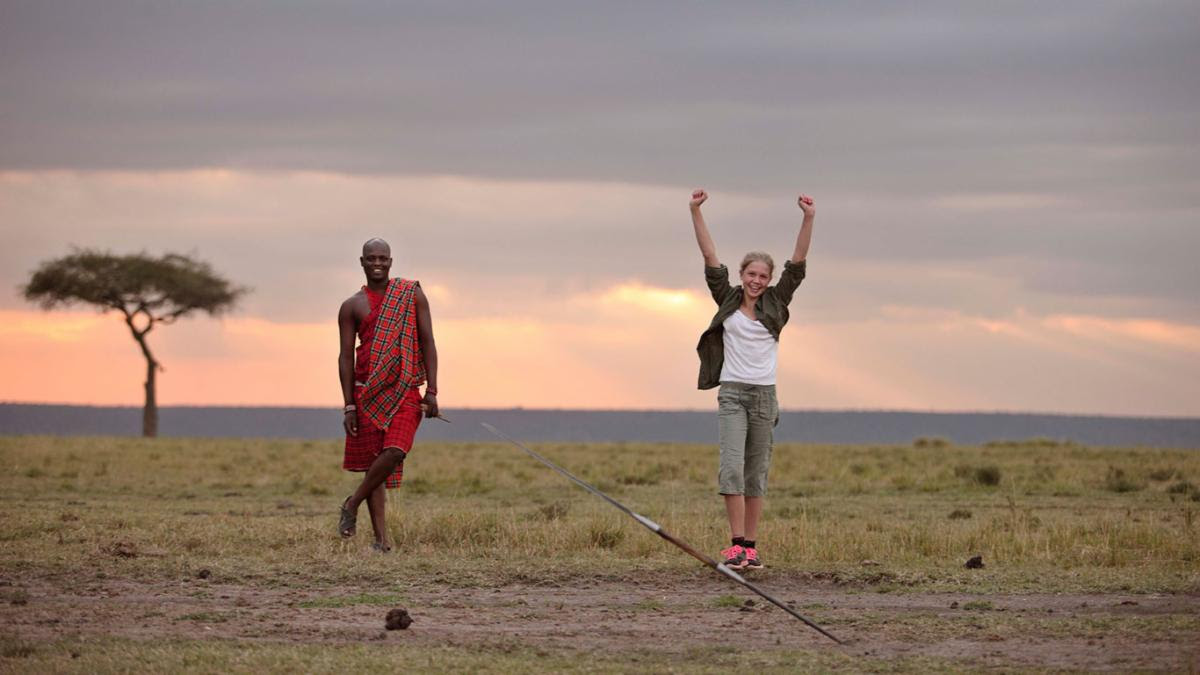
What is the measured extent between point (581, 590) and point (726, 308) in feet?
7.22

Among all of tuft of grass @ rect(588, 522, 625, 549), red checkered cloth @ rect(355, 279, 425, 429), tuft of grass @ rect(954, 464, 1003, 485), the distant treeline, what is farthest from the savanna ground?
the distant treeline

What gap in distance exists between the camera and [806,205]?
11.2m

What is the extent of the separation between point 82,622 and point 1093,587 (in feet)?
20.8

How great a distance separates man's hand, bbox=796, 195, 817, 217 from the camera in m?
11.2

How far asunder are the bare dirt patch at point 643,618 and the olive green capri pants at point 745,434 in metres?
0.75

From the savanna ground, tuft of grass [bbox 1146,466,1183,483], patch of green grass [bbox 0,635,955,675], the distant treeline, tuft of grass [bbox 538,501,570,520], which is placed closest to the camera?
patch of green grass [bbox 0,635,955,675]

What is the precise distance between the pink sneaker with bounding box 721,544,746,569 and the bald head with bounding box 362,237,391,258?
3.57 m

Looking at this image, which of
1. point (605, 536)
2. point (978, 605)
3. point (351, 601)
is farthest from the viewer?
point (605, 536)

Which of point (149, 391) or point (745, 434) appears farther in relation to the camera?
point (149, 391)

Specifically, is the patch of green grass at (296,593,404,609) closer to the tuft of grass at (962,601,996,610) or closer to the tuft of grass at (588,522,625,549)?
the tuft of grass at (588,522,625,549)

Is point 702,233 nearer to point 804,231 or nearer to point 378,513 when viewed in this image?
point 804,231

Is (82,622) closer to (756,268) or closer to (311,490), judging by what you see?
(756,268)

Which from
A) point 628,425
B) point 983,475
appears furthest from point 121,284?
point 628,425

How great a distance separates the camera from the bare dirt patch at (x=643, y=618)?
8617 millimetres
